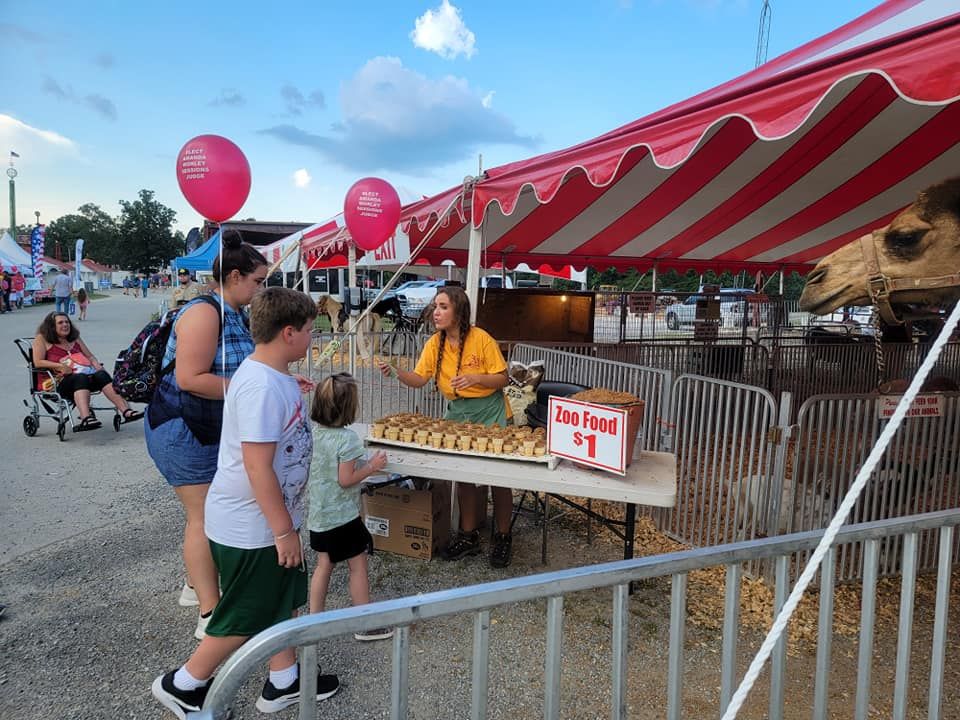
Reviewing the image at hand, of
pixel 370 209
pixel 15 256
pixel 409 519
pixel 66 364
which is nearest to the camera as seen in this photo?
pixel 409 519

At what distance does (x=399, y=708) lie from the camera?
1.33m

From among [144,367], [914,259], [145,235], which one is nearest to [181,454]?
[144,367]

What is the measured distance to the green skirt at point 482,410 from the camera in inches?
156

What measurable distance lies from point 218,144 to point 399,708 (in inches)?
158

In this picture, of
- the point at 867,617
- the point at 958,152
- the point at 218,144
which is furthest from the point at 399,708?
the point at 958,152

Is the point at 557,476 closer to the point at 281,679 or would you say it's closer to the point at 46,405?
the point at 281,679

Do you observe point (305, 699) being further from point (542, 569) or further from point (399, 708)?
point (542, 569)

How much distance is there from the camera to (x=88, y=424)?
277 inches

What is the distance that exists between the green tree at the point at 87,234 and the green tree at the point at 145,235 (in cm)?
2397

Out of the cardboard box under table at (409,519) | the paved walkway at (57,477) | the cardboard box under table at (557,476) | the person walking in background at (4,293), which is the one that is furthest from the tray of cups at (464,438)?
the person walking in background at (4,293)

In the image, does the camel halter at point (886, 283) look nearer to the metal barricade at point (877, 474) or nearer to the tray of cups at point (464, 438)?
the metal barricade at point (877, 474)

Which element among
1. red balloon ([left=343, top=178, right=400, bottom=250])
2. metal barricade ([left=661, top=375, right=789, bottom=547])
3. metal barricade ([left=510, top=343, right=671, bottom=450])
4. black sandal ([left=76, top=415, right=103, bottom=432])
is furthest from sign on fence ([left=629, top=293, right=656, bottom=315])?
black sandal ([left=76, top=415, right=103, bottom=432])

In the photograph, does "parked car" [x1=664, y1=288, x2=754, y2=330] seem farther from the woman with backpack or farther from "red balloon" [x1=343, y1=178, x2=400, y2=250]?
the woman with backpack

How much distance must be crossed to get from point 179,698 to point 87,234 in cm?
12050
